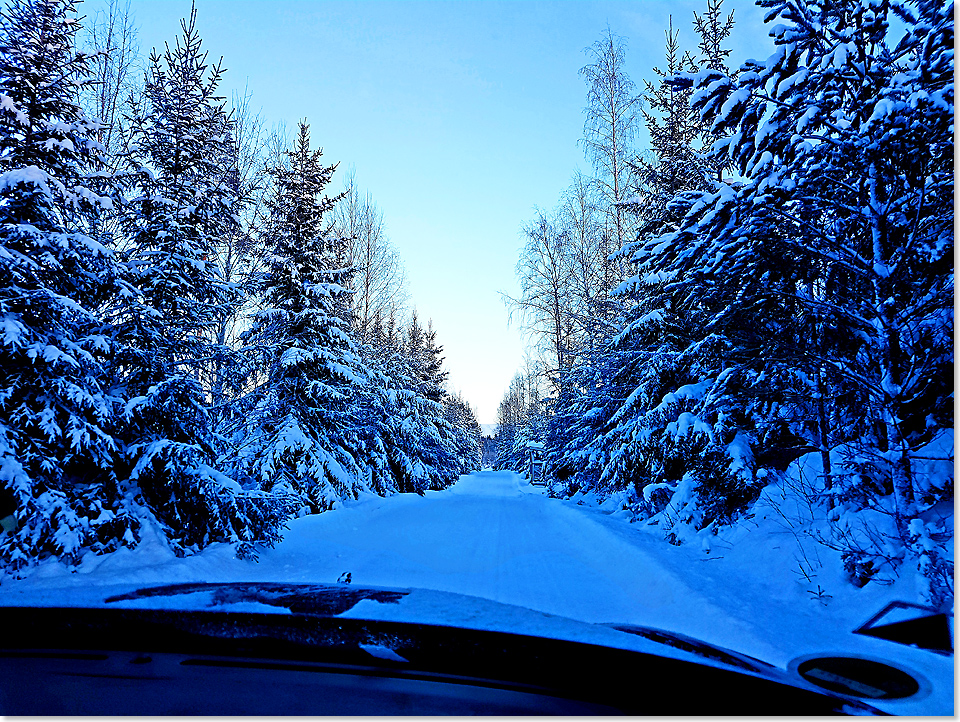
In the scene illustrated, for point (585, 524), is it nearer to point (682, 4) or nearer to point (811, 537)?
point (811, 537)

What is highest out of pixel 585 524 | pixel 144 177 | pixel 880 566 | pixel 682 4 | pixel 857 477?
pixel 682 4

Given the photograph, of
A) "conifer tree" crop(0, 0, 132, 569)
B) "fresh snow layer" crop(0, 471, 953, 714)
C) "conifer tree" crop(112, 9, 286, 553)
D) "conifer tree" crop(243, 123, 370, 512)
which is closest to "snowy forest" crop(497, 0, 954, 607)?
"fresh snow layer" crop(0, 471, 953, 714)

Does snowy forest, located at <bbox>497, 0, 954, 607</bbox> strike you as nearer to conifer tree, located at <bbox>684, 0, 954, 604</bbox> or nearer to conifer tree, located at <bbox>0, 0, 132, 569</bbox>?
conifer tree, located at <bbox>684, 0, 954, 604</bbox>

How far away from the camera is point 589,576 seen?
19.4ft

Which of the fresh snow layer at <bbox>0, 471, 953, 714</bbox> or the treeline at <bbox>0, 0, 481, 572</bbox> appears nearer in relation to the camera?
the fresh snow layer at <bbox>0, 471, 953, 714</bbox>

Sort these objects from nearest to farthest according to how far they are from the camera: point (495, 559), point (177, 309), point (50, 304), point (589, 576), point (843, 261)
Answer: point (843, 261) < point (50, 304) < point (589, 576) < point (495, 559) < point (177, 309)

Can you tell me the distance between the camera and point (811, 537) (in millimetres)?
5090

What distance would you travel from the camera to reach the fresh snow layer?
3315 mm

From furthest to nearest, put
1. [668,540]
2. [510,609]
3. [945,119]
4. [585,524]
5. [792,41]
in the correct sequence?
[585,524]
[668,540]
[792,41]
[945,119]
[510,609]

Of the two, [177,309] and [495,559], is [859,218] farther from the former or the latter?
[177,309]

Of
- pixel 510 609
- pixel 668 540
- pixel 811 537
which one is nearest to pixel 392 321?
pixel 668 540

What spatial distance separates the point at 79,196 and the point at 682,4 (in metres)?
7.87

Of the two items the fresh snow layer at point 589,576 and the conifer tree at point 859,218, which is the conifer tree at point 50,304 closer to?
the fresh snow layer at point 589,576

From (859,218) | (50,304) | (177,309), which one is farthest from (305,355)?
(859,218)
